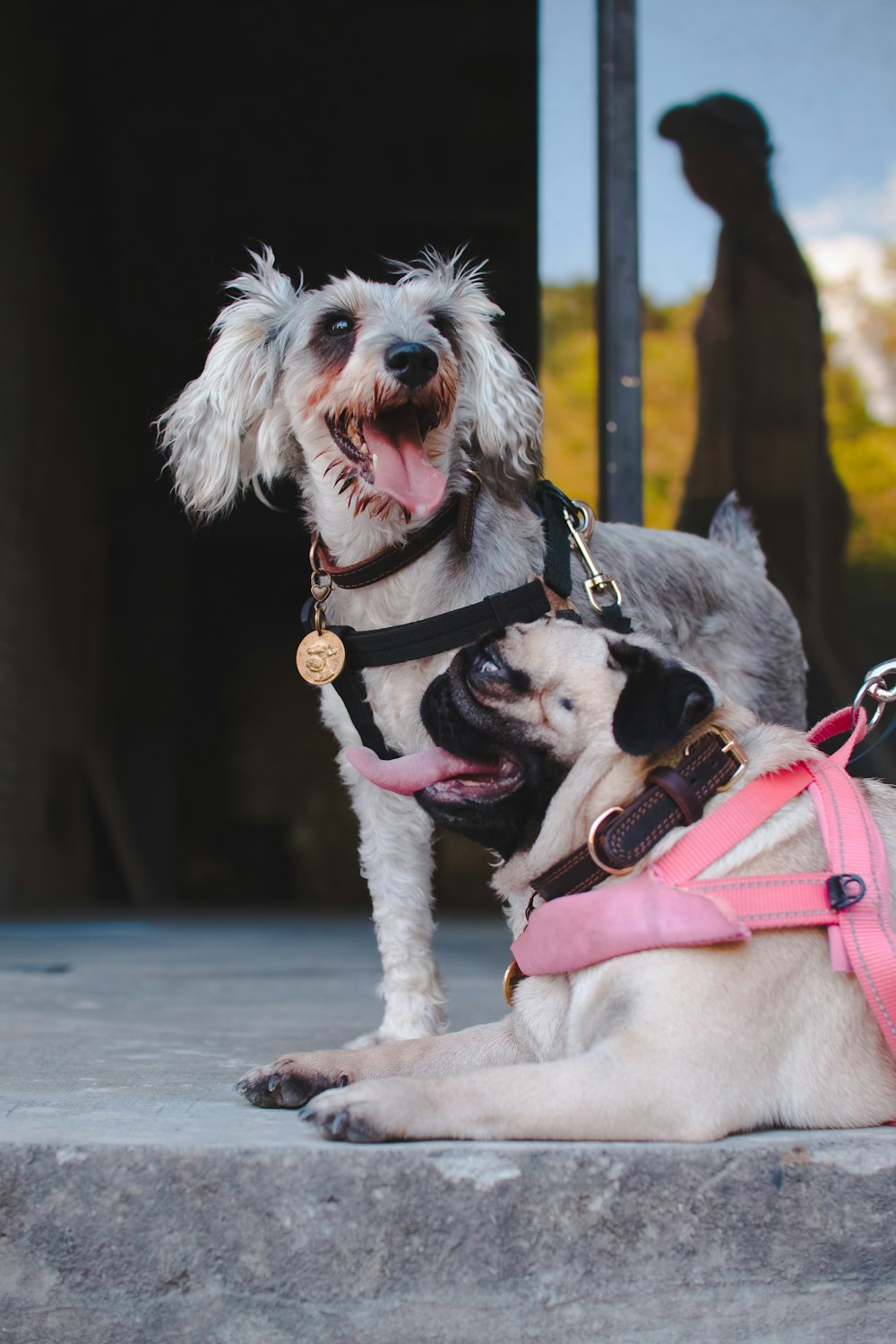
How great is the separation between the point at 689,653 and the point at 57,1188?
7.51 feet

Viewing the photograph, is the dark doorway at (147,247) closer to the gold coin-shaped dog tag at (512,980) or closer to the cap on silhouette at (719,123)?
the cap on silhouette at (719,123)

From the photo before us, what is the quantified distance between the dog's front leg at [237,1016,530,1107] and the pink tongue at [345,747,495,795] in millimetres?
511

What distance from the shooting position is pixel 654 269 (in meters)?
6.63

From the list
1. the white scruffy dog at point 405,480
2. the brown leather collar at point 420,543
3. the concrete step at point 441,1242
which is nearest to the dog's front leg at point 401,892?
the white scruffy dog at point 405,480

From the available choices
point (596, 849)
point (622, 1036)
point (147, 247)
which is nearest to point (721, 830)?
point (596, 849)

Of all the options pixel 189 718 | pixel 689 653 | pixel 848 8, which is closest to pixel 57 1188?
pixel 689 653

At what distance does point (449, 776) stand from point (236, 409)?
1519mm

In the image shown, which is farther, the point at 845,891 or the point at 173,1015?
the point at 173,1015

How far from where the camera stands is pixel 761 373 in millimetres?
7180

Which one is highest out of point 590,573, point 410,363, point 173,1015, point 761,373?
point 761,373

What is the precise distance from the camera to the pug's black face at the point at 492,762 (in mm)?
2303

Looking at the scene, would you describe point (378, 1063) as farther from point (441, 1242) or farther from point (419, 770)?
point (441, 1242)

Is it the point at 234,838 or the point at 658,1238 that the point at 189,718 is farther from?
the point at 658,1238

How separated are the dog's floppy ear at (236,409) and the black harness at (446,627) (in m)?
0.49
